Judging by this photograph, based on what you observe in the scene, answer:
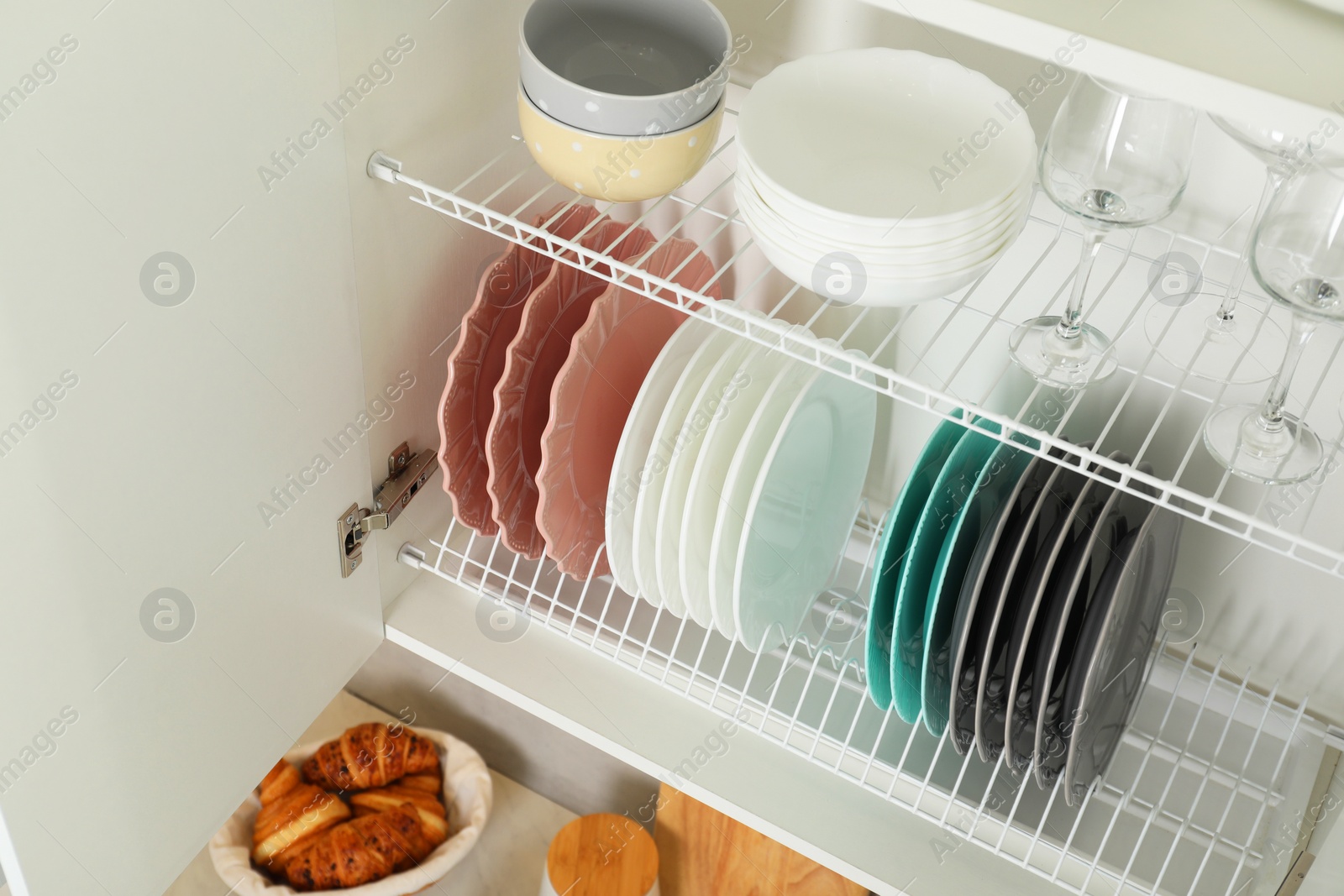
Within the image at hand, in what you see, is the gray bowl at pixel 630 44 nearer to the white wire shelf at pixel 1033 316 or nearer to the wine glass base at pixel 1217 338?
the white wire shelf at pixel 1033 316

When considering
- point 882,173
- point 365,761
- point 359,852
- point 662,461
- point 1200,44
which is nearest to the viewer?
point 1200,44

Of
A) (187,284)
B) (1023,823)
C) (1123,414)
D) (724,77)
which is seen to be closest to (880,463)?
(1123,414)

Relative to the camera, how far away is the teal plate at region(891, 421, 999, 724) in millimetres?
836

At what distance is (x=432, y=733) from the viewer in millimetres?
1484

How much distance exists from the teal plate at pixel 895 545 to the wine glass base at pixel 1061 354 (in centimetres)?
8

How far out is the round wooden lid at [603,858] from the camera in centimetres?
132

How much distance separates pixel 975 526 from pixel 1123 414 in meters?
0.20

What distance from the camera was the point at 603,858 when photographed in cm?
135

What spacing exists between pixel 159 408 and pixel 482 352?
32cm

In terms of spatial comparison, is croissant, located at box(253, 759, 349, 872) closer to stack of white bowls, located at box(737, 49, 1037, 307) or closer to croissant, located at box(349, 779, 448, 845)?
croissant, located at box(349, 779, 448, 845)

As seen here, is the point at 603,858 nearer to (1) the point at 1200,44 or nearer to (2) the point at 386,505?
(2) the point at 386,505

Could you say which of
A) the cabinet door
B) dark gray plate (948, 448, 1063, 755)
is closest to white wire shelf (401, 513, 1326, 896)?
dark gray plate (948, 448, 1063, 755)

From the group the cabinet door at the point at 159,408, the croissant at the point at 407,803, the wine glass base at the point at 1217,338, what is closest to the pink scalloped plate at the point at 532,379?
the cabinet door at the point at 159,408

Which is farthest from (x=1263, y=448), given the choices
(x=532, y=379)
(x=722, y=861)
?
(x=722, y=861)
